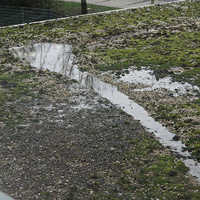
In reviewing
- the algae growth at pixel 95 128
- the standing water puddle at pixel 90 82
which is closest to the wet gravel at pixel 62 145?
the algae growth at pixel 95 128

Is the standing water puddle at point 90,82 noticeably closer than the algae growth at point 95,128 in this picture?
No

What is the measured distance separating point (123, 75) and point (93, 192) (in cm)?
699

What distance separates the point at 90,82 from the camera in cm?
1532

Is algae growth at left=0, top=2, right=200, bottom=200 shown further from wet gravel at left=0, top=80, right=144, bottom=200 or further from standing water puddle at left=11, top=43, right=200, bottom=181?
standing water puddle at left=11, top=43, right=200, bottom=181

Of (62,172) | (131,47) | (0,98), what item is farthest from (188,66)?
(62,172)

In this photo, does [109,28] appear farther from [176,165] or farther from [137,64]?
[176,165]

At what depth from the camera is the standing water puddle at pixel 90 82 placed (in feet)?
36.4

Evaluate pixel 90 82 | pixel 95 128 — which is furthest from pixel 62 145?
pixel 90 82

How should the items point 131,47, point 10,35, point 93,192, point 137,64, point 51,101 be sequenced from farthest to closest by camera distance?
point 10,35, point 131,47, point 137,64, point 51,101, point 93,192

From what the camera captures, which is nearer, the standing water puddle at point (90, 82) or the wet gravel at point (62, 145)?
the wet gravel at point (62, 145)

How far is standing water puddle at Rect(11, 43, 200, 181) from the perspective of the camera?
1109cm

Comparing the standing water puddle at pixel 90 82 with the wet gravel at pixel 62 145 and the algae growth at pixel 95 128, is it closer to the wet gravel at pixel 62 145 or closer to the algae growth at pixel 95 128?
the algae growth at pixel 95 128

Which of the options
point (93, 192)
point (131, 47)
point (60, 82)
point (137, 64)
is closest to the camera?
point (93, 192)

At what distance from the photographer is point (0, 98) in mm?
14016
